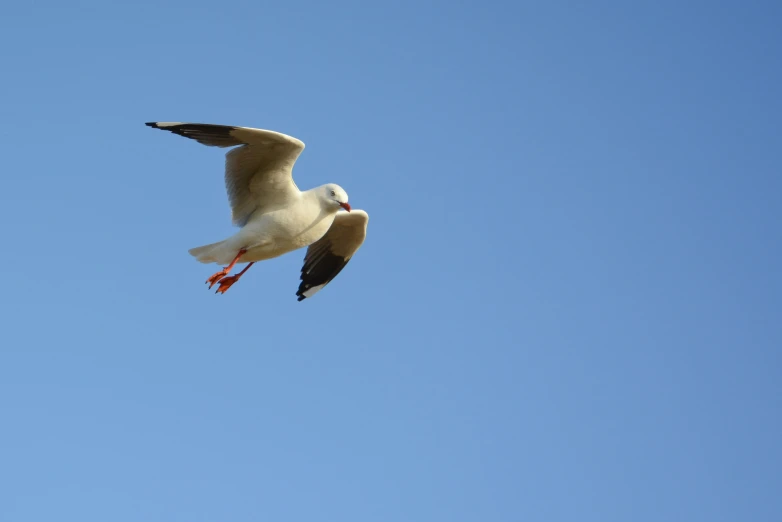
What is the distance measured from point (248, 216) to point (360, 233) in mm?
2220

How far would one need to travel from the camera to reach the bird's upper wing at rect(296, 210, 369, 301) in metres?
15.0

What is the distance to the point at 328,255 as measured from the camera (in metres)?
15.3

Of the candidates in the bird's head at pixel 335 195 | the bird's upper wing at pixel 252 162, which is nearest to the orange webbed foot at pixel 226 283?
the bird's upper wing at pixel 252 162

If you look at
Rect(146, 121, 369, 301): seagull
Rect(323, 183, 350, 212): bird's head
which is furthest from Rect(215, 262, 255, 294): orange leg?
Rect(323, 183, 350, 212): bird's head

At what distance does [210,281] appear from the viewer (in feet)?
42.6

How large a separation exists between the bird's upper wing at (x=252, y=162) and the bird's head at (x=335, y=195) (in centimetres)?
36

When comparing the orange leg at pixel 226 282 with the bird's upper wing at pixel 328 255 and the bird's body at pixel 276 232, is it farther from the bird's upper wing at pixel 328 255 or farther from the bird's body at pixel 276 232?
the bird's upper wing at pixel 328 255

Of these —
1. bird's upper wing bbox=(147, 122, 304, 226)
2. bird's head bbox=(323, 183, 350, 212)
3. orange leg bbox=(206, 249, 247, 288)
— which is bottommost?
orange leg bbox=(206, 249, 247, 288)

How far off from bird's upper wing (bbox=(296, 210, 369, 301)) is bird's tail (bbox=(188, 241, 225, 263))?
7.58 ft

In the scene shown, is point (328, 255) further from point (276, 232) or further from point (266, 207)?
point (276, 232)

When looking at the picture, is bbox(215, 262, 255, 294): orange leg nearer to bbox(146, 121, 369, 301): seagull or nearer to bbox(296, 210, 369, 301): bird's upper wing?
bbox(146, 121, 369, 301): seagull

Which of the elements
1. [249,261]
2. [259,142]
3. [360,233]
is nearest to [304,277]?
[360,233]

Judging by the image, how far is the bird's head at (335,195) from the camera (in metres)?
13.0

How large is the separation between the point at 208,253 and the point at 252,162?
126 centimetres
